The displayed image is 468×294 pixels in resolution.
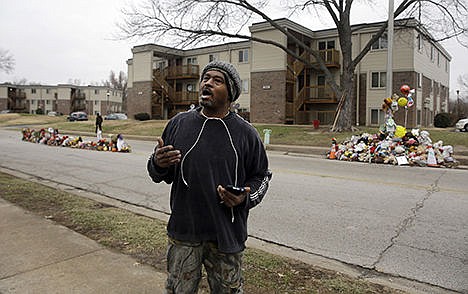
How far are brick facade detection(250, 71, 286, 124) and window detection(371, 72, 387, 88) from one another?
258 inches

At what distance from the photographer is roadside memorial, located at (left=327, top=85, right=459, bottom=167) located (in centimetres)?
1323

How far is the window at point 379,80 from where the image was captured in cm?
2881

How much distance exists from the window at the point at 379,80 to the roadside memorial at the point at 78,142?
18.9 metres

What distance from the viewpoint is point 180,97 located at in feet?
135

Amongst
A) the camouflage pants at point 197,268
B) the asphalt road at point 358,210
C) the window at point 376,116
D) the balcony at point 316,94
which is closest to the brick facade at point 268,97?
the balcony at point 316,94

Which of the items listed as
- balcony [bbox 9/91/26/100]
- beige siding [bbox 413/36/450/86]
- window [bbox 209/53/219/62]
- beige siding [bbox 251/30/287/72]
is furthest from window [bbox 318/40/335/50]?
balcony [bbox 9/91/26/100]

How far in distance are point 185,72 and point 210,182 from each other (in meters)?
38.9

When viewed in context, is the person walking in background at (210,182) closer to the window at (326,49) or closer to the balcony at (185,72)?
the window at (326,49)

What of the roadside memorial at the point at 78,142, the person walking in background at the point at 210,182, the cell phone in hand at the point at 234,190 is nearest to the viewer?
the cell phone in hand at the point at 234,190

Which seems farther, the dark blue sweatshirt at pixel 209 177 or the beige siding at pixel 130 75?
the beige siding at pixel 130 75

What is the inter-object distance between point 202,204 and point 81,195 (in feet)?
19.9

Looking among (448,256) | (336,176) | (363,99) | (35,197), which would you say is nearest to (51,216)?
(35,197)

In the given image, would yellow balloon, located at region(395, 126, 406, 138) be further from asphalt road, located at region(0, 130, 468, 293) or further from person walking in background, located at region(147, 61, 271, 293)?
person walking in background, located at region(147, 61, 271, 293)

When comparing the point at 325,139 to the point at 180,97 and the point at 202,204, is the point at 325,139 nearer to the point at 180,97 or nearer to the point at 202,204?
the point at 202,204
